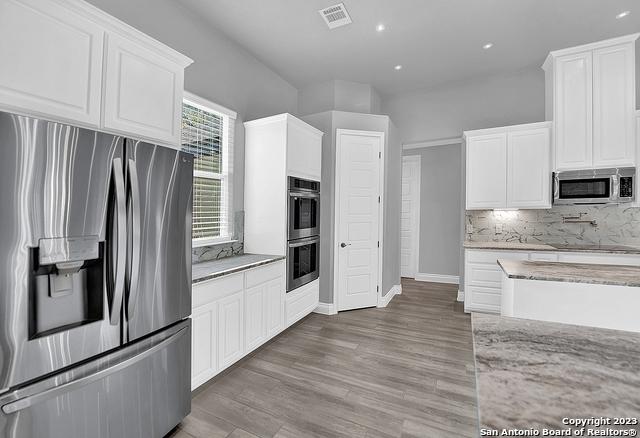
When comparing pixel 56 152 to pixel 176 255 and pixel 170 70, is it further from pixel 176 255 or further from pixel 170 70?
pixel 170 70

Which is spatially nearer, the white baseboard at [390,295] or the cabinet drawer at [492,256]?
the cabinet drawer at [492,256]

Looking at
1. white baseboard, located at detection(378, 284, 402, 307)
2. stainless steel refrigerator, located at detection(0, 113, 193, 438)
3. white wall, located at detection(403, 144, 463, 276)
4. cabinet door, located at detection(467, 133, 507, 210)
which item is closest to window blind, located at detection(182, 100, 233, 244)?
stainless steel refrigerator, located at detection(0, 113, 193, 438)

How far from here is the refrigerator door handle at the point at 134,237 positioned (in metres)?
1.57

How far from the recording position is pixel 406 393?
7.40 feet

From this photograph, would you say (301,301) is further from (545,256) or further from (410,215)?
(410,215)

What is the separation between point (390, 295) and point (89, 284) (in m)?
4.04

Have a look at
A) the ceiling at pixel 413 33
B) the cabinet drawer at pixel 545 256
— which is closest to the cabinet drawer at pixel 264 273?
the ceiling at pixel 413 33

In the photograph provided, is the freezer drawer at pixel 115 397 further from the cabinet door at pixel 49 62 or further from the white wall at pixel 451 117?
the white wall at pixel 451 117

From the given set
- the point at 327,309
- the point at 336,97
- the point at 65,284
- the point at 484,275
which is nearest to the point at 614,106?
the point at 484,275

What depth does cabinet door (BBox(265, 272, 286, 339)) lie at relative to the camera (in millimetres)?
2965

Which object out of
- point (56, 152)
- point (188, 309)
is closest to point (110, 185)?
point (56, 152)

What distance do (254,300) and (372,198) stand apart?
2.27 meters

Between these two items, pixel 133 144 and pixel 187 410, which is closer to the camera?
pixel 133 144

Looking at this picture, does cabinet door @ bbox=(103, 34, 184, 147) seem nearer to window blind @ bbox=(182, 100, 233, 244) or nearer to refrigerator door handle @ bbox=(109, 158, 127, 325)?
refrigerator door handle @ bbox=(109, 158, 127, 325)
